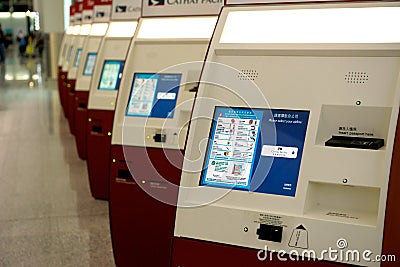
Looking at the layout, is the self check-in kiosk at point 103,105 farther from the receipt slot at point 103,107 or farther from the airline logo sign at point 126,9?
the airline logo sign at point 126,9

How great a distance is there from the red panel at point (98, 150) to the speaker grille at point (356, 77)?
134 inches

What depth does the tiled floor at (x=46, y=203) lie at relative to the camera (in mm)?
3865

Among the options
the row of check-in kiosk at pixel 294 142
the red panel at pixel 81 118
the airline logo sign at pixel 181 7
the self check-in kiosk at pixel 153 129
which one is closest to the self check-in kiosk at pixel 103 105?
the red panel at pixel 81 118

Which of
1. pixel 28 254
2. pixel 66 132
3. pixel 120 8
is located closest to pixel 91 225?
pixel 28 254

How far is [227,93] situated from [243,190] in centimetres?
39

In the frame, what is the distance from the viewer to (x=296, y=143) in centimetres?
198

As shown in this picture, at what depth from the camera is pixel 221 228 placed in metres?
2.03

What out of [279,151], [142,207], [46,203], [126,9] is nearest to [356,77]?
[279,151]

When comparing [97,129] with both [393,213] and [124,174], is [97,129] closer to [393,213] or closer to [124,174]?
[124,174]

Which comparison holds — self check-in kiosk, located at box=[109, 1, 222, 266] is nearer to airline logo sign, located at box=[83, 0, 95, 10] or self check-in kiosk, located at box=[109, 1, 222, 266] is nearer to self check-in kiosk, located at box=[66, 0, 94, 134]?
self check-in kiosk, located at box=[66, 0, 94, 134]

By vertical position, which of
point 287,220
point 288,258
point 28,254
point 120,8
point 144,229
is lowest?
point 28,254

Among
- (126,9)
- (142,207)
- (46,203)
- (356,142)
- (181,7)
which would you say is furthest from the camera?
(46,203)

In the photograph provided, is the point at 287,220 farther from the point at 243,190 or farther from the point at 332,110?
the point at 332,110

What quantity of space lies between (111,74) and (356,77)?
3557mm
